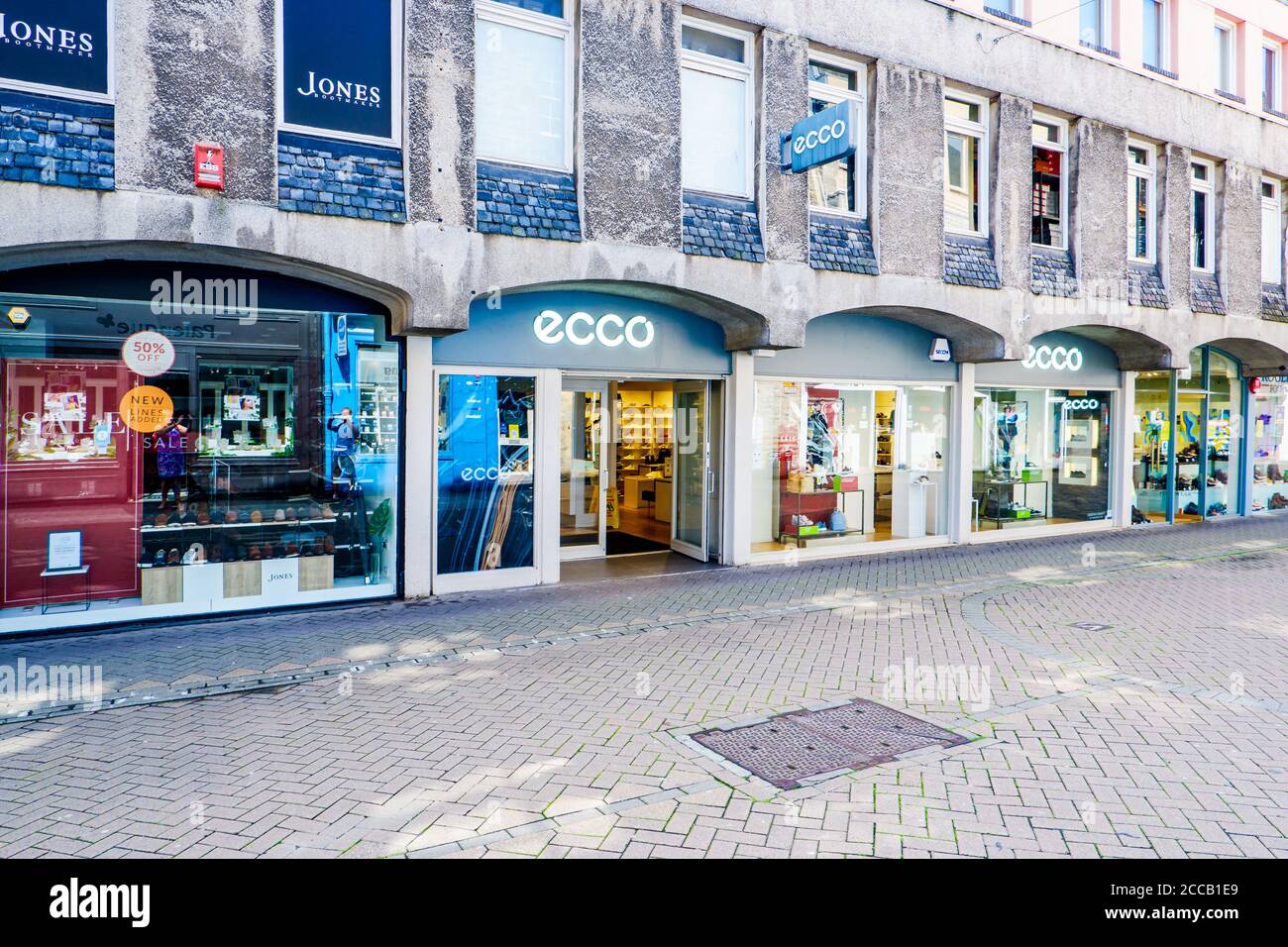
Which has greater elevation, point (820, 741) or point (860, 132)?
point (860, 132)

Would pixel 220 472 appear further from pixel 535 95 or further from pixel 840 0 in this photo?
pixel 840 0

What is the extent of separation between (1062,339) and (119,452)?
46.2 ft

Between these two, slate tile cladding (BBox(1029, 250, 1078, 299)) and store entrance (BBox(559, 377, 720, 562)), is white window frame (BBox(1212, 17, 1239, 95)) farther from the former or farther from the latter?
store entrance (BBox(559, 377, 720, 562))

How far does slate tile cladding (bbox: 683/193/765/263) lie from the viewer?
10.5m

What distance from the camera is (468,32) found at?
9078 mm

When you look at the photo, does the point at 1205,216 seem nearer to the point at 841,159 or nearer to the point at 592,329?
the point at 841,159

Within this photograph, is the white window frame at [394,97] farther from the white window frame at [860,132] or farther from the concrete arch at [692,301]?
the white window frame at [860,132]

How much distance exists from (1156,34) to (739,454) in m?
11.7

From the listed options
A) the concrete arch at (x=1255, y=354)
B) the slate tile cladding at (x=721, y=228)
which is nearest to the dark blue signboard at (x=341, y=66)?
the slate tile cladding at (x=721, y=228)

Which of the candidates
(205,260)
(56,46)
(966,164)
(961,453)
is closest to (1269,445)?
(961,453)

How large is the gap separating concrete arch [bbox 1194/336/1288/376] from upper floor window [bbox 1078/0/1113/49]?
5.97 meters

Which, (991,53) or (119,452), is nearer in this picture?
(119,452)

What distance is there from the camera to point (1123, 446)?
16141mm
